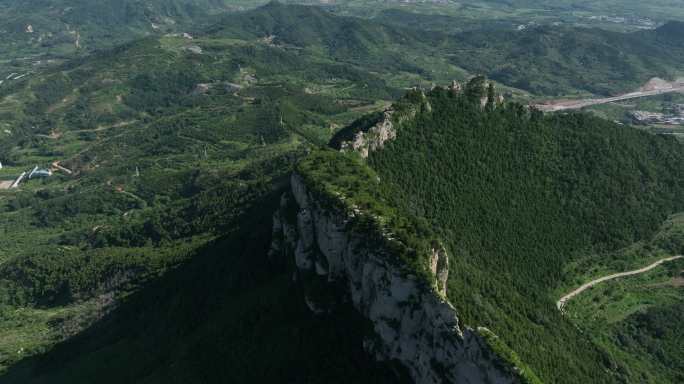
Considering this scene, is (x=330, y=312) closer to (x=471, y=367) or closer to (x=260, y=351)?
(x=260, y=351)

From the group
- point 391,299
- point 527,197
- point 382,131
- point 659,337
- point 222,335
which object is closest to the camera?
point 391,299

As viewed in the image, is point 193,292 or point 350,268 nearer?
point 350,268

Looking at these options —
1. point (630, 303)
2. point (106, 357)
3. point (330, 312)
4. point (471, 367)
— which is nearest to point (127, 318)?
point (106, 357)

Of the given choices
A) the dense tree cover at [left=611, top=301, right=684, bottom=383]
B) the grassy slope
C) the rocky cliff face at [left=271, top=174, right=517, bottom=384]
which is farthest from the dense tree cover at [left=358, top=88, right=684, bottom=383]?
the rocky cliff face at [left=271, top=174, right=517, bottom=384]

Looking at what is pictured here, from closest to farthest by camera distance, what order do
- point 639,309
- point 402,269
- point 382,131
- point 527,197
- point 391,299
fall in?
1. point 402,269
2. point 391,299
3. point 639,309
4. point 382,131
5. point 527,197

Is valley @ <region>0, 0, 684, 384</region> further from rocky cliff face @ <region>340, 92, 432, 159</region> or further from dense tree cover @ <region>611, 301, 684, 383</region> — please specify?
rocky cliff face @ <region>340, 92, 432, 159</region>

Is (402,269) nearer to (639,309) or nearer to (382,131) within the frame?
(382,131)

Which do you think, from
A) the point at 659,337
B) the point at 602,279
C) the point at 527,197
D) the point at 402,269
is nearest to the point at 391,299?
the point at 402,269
